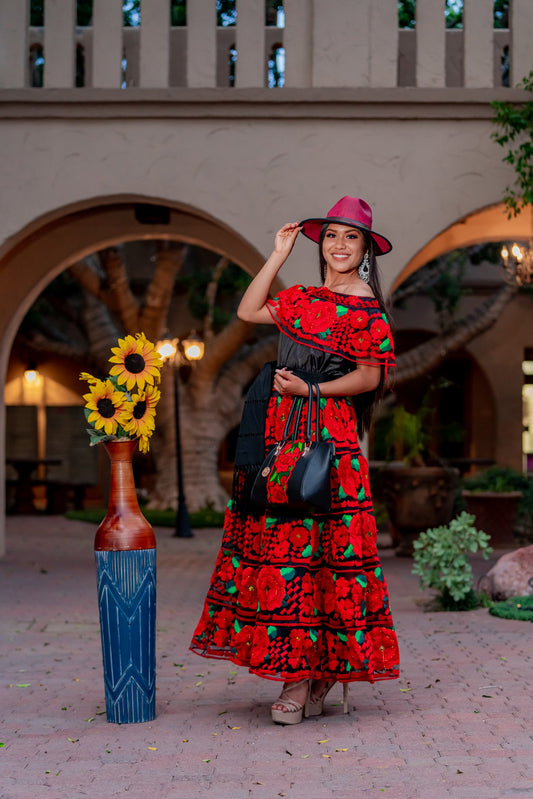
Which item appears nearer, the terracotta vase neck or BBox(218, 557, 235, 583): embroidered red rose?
the terracotta vase neck

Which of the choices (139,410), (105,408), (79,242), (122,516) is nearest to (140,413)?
(139,410)

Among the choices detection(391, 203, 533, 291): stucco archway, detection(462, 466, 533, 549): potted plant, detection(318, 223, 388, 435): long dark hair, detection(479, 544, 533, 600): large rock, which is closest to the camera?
detection(318, 223, 388, 435): long dark hair

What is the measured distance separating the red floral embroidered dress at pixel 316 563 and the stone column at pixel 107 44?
5.02 meters

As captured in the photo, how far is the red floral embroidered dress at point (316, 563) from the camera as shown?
4145mm

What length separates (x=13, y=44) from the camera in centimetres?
885

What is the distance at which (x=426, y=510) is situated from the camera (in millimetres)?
10883

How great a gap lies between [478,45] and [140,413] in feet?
18.5

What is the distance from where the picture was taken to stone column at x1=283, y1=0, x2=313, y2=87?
8719mm

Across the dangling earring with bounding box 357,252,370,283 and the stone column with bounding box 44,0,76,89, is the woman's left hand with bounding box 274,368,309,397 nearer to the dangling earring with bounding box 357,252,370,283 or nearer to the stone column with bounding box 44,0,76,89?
the dangling earring with bounding box 357,252,370,283

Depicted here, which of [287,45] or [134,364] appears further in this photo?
[287,45]

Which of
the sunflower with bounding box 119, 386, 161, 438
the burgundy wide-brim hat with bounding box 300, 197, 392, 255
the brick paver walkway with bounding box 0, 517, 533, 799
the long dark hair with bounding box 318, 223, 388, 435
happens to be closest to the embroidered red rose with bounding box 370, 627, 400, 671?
the brick paver walkway with bounding box 0, 517, 533, 799

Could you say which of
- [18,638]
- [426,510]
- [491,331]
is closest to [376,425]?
[426,510]

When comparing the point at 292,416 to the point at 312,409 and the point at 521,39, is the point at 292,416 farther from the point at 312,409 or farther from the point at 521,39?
the point at 521,39

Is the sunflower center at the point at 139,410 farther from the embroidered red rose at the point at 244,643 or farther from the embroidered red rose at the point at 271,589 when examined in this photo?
the embroidered red rose at the point at 244,643
